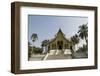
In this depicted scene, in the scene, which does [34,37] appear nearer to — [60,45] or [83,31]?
[60,45]

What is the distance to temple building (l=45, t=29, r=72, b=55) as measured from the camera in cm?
187

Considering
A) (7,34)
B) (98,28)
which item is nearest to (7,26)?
(7,34)

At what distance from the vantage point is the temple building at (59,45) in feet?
6.13

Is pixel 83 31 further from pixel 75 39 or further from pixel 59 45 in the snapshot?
pixel 59 45

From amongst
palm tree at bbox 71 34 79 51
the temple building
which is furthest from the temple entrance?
palm tree at bbox 71 34 79 51

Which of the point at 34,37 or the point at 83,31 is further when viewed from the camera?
the point at 83,31

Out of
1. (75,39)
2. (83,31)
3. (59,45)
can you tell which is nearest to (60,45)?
(59,45)

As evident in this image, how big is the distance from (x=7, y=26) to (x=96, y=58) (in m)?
0.81

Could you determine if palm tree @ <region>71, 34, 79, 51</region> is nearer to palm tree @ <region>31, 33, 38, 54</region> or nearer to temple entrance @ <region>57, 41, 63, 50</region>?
temple entrance @ <region>57, 41, 63, 50</region>

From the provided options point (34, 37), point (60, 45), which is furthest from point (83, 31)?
point (34, 37)

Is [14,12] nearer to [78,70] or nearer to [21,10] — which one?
[21,10]

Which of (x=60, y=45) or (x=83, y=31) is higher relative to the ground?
(x=83, y=31)

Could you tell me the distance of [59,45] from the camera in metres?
1.90

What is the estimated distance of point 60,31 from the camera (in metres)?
1.90
